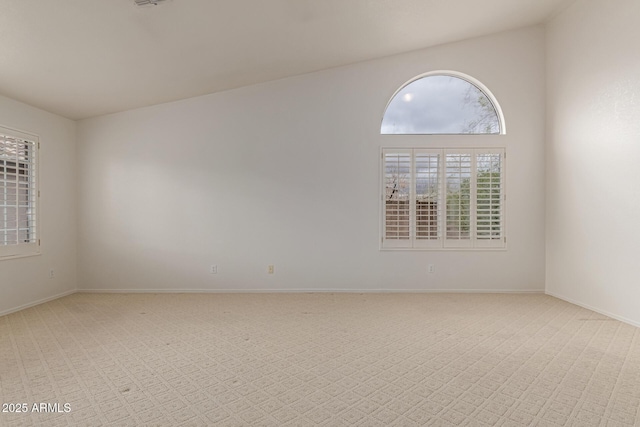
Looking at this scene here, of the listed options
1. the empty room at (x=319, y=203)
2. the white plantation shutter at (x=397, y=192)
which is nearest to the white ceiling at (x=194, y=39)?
the empty room at (x=319, y=203)

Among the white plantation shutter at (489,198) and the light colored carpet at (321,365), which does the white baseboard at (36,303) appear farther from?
the white plantation shutter at (489,198)

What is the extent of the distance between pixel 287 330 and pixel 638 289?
3.69 meters

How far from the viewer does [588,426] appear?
1.86m

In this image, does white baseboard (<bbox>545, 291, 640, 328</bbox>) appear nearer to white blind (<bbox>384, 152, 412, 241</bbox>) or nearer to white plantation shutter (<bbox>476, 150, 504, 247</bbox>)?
white plantation shutter (<bbox>476, 150, 504, 247</bbox>)

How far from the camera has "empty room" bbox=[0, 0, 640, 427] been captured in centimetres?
259

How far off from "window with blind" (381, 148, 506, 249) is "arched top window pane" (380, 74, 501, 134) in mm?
370

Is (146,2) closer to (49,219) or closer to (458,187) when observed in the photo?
(49,219)

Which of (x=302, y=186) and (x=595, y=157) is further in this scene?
(x=302, y=186)

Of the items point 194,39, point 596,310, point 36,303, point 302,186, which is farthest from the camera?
point 302,186

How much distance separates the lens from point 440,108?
5.04 metres

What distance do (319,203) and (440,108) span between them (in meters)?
2.29

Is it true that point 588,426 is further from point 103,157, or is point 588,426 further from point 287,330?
point 103,157

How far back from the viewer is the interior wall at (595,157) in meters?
3.64

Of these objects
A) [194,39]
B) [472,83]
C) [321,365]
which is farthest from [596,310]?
[194,39]
